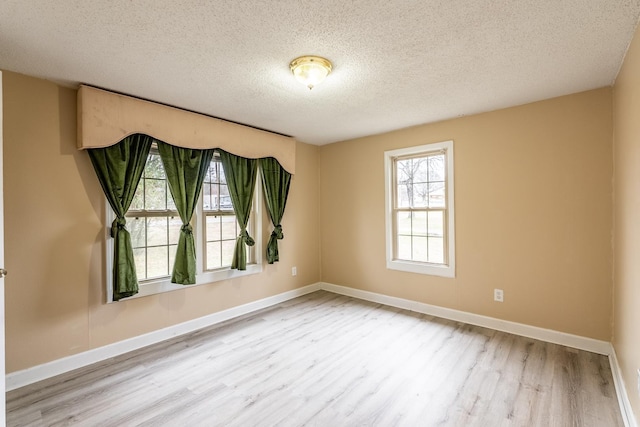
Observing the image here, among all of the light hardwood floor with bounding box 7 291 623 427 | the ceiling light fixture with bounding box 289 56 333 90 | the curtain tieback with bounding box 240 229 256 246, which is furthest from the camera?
the curtain tieback with bounding box 240 229 256 246

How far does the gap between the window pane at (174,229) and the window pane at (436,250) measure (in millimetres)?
2971

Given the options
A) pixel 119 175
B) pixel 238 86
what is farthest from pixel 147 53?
pixel 119 175

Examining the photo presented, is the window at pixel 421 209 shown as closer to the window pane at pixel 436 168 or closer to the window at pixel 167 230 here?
the window pane at pixel 436 168

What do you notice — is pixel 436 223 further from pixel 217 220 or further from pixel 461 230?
pixel 217 220

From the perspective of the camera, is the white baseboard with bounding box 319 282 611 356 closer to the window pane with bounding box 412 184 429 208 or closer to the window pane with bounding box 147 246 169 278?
the window pane with bounding box 412 184 429 208

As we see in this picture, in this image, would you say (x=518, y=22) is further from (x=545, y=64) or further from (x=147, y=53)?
(x=147, y=53)

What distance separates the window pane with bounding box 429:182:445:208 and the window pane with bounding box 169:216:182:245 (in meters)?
2.96

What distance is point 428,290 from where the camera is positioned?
12.6 feet

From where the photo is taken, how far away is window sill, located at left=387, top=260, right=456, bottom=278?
3.65 m

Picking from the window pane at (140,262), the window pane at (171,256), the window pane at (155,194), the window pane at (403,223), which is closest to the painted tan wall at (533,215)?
the window pane at (403,223)

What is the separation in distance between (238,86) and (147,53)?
0.73 m

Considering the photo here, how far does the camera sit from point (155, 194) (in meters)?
3.13

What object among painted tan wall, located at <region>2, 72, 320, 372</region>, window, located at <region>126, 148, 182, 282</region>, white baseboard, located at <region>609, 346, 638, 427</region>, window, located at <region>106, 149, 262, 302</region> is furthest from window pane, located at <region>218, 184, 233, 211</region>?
white baseboard, located at <region>609, 346, 638, 427</region>

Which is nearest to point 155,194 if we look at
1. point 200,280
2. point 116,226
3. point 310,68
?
point 116,226
